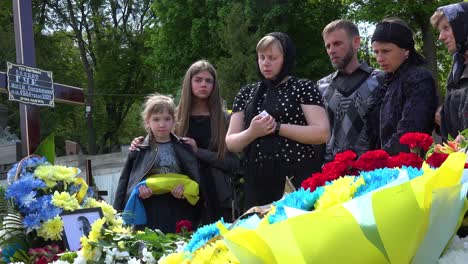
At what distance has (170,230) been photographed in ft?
12.4

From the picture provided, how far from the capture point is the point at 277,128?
3.21m

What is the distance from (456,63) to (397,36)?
1.09 ft

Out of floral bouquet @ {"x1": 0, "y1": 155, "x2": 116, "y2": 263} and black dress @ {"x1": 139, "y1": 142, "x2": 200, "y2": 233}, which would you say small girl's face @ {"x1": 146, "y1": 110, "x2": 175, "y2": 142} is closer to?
black dress @ {"x1": 139, "y1": 142, "x2": 200, "y2": 233}

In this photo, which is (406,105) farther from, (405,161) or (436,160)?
(436,160)

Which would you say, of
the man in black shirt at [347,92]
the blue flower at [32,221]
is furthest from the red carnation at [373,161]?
the man in black shirt at [347,92]

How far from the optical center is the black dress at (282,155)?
10.7 feet

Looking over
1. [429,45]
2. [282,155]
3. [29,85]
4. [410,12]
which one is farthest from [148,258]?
[410,12]

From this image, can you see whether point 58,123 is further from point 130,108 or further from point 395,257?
point 395,257

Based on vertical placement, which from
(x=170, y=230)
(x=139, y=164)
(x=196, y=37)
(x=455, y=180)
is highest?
(x=196, y=37)

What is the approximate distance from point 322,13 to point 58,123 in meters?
12.8

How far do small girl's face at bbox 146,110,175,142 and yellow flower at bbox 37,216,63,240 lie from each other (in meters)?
1.27

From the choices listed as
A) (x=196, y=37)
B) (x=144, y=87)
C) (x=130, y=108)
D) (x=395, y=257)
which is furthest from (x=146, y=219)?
(x=130, y=108)

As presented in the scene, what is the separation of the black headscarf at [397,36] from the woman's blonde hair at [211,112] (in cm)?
121

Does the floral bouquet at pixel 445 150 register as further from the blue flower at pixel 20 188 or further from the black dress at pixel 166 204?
the black dress at pixel 166 204
